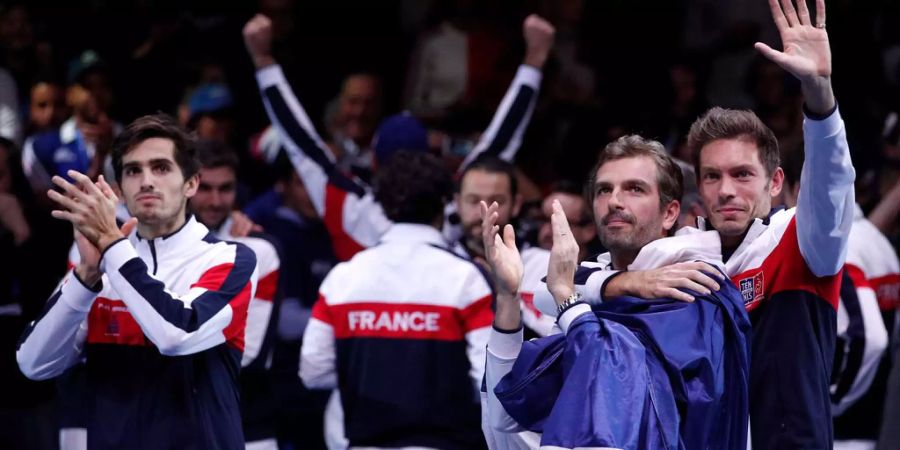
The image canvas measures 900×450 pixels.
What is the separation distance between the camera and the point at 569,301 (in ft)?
12.5

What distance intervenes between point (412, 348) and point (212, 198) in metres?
1.33

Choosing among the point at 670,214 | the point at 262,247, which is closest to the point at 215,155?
the point at 262,247

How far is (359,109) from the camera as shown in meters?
8.25

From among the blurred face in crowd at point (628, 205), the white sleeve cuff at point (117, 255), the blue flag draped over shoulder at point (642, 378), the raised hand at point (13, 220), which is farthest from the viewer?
the raised hand at point (13, 220)

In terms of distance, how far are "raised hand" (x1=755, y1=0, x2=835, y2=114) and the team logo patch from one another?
586 millimetres

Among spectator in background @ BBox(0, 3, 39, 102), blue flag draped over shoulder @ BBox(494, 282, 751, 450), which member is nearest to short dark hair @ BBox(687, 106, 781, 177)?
blue flag draped over shoulder @ BBox(494, 282, 751, 450)

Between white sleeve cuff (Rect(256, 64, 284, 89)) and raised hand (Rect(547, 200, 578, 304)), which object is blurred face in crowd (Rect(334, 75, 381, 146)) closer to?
white sleeve cuff (Rect(256, 64, 284, 89))

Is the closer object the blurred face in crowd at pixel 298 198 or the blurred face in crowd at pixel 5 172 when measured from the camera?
the blurred face in crowd at pixel 5 172

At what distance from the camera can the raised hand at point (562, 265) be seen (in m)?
3.87

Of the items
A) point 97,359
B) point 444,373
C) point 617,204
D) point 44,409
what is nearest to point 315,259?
point 44,409

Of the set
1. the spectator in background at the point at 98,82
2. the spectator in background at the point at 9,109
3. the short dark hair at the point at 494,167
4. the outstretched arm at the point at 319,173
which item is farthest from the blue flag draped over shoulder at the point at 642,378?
the spectator in background at the point at 9,109

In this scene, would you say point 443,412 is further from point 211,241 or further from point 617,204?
point 617,204

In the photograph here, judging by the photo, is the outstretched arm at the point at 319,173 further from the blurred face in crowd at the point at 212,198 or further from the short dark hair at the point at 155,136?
the short dark hair at the point at 155,136

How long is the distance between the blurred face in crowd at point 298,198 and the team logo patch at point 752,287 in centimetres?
360
